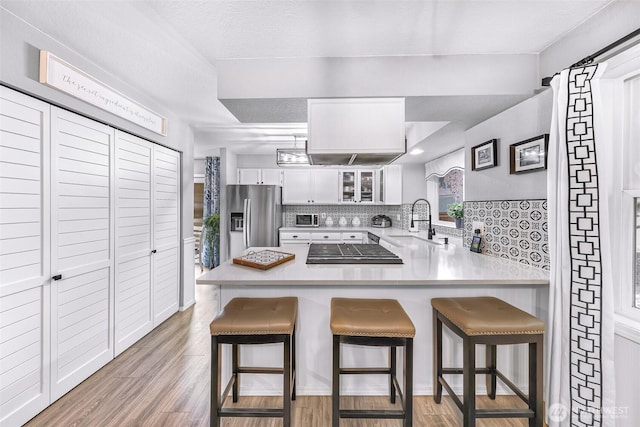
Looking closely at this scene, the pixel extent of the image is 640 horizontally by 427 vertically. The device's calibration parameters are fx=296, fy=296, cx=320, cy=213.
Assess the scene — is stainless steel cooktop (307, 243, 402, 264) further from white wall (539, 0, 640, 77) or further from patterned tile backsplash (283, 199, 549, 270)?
white wall (539, 0, 640, 77)

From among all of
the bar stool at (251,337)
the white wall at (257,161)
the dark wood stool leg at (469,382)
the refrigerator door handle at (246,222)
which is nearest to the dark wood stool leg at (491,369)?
the dark wood stool leg at (469,382)

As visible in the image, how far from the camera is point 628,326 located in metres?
1.39

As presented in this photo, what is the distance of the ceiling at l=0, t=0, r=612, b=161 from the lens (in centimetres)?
158

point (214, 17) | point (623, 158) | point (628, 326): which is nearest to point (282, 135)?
point (214, 17)

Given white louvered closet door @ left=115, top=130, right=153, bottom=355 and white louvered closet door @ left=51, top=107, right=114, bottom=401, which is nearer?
white louvered closet door @ left=51, top=107, right=114, bottom=401

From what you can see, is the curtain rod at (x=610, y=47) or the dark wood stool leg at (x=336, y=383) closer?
the curtain rod at (x=610, y=47)

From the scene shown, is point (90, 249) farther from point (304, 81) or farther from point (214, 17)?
point (304, 81)

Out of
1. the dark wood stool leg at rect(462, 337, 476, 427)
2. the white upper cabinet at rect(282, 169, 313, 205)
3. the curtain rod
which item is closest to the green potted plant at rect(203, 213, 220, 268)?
the white upper cabinet at rect(282, 169, 313, 205)

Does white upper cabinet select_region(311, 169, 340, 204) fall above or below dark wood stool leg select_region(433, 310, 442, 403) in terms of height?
above

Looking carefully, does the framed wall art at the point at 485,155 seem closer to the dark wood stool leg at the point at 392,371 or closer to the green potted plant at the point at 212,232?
the dark wood stool leg at the point at 392,371

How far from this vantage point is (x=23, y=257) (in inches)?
67.6

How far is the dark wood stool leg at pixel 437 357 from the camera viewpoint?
188 cm

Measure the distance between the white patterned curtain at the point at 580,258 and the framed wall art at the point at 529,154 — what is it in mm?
316

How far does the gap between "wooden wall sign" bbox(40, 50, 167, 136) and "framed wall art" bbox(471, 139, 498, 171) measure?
120 inches
